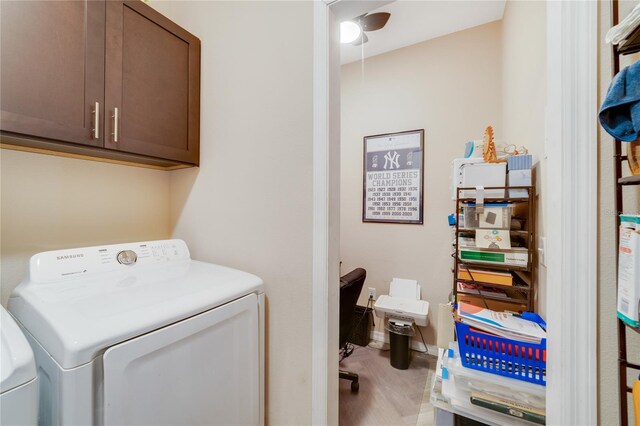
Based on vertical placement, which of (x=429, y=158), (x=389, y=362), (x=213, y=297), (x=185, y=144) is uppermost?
(x=429, y=158)

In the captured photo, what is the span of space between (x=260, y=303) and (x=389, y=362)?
72.5 inches

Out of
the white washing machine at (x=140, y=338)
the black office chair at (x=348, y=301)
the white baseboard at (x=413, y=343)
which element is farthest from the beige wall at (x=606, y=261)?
the white baseboard at (x=413, y=343)

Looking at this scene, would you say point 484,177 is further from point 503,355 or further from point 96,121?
point 96,121

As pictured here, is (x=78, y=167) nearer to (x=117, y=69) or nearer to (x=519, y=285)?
(x=117, y=69)

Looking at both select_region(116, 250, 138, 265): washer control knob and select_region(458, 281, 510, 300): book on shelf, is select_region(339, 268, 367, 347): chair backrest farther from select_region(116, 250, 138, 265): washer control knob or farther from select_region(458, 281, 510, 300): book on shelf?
select_region(116, 250, 138, 265): washer control knob

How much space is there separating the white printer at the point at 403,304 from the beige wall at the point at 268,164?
4.64ft

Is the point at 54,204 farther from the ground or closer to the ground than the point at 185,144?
closer to the ground

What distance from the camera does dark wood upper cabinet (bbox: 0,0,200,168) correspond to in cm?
80

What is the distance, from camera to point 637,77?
48 centimetres

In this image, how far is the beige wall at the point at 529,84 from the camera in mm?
1218

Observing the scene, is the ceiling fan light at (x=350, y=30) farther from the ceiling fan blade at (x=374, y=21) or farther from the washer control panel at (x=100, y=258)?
the washer control panel at (x=100, y=258)

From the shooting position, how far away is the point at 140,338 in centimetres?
67

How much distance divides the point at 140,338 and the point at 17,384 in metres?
0.21

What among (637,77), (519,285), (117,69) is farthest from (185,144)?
(519,285)
